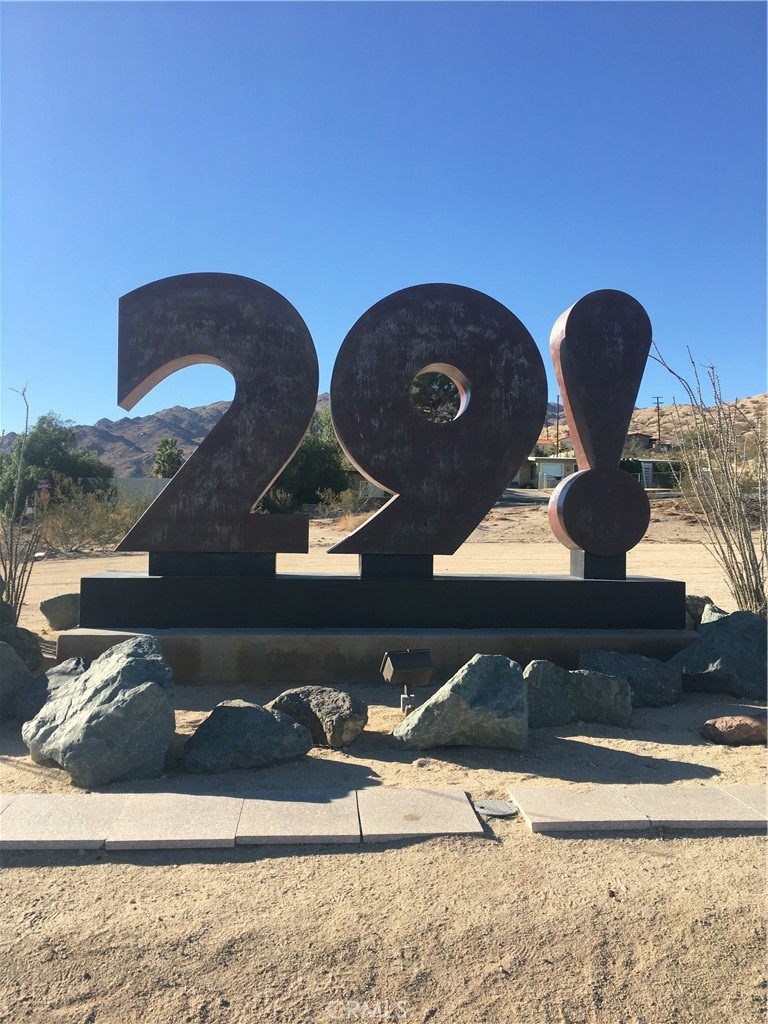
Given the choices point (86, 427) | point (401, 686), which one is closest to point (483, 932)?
point (401, 686)

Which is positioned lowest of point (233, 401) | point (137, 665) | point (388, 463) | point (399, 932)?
point (399, 932)

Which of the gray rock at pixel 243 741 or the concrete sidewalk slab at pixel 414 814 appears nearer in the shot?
the concrete sidewalk slab at pixel 414 814

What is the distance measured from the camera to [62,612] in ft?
29.5

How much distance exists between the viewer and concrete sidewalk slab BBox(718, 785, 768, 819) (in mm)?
4129

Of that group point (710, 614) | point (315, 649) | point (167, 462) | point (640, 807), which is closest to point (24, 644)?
point (315, 649)

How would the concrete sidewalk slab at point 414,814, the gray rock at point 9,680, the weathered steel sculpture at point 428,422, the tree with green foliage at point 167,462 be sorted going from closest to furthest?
1. the concrete sidewalk slab at point 414,814
2. the gray rock at point 9,680
3. the weathered steel sculpture at point 428,422
4. the tree with green foliage at point 167,462

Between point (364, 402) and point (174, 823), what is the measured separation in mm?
4337

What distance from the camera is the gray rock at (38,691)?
548 centimetres

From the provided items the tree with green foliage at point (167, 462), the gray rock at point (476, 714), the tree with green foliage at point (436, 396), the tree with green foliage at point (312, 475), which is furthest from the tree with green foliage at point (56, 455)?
the gray rock at point (476, 714)

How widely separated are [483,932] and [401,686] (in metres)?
3.79

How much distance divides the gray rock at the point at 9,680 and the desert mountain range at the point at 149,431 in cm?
7603

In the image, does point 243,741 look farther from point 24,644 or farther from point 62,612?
point 62,612

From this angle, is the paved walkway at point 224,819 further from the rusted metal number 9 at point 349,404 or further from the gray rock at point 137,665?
the rusted metal number 9 at point 349,404

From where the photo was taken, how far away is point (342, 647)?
6793 millimetres
